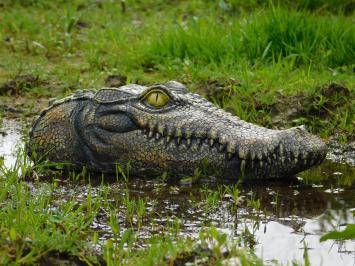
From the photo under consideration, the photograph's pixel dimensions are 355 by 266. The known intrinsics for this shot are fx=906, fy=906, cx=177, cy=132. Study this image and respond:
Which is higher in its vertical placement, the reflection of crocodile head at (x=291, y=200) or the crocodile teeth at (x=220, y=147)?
the crocodile teeth at (x=220, y=147)

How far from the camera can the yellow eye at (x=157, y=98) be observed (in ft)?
21.7

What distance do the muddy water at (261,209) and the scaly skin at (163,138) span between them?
0.16 meters

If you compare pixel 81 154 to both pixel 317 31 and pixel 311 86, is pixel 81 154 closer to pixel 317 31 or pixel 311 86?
pixel 311 86

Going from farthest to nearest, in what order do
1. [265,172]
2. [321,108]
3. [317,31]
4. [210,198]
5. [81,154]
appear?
[317,31]
[321,108]
[81,154]
[265,172]
[210,198]

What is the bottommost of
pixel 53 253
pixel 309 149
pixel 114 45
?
pixel 53 253

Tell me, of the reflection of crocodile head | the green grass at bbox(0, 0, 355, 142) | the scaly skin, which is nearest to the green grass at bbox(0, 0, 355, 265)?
the green grass at bbox(0, 0, 355, 142)

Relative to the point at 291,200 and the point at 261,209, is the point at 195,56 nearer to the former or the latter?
the point at 291,200

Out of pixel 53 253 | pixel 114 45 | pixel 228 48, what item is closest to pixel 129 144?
pixel 53 253

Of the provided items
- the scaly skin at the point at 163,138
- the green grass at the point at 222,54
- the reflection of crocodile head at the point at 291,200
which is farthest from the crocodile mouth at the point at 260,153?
the green grass at the point at 222,54

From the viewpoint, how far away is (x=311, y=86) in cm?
819

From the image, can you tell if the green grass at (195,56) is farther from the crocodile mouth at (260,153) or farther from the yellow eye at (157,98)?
the yellow eye at (157,98)

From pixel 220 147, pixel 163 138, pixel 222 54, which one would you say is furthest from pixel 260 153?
pixel 222 54

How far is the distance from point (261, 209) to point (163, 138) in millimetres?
989

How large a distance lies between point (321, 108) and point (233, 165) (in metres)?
1.90
